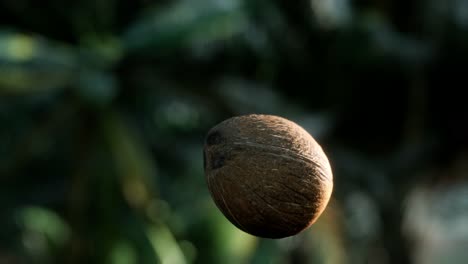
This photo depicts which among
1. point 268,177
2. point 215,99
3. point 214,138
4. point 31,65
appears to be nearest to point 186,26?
Answer: point 215,99

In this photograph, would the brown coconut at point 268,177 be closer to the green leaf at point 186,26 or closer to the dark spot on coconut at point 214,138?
the dark spot on coconut at point 214,138

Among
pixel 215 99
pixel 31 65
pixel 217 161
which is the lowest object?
pixel 215 99

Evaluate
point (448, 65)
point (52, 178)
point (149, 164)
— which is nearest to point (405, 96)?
point (448, 65)

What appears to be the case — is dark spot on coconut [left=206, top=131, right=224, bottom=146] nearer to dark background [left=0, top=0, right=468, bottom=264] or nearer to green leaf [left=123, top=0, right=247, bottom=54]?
dark background [left=0, top=0, right=468, bottom=264]

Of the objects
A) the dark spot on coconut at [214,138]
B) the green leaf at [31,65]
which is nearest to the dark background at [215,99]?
the green leaf at [31,65]

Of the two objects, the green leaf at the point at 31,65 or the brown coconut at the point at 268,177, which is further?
the green leaf at the point at 31,65

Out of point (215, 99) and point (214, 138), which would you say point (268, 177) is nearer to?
point (214, 138)

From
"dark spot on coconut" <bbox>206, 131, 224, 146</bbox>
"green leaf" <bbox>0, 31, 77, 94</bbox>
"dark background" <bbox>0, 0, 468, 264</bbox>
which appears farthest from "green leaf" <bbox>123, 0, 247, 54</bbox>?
"dark spot on coconut" <bbox>206, 131, 224, 146</bbox>
